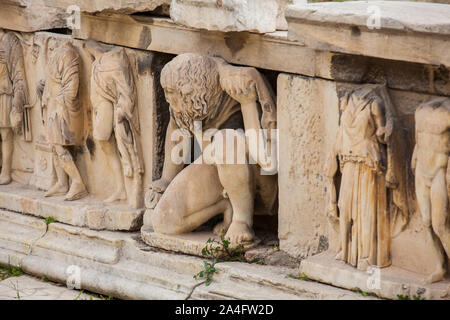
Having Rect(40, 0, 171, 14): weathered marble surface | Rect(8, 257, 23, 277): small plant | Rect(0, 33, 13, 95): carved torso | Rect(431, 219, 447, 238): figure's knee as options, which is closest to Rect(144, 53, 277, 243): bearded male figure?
Rect(40, 0, 171, 14): weathered marble surface


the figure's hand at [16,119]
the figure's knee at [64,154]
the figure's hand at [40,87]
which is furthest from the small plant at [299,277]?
the figure's hand at [16,119]

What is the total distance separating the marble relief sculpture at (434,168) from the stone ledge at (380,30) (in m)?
0.30

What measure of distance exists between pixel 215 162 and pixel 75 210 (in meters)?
1.27

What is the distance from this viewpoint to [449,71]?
5.39m

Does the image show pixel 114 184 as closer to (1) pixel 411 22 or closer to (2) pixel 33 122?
(2) pixel 33 122

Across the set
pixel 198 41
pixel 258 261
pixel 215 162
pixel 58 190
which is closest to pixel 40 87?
pixel 58 190

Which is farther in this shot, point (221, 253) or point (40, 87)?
point (40, 87)

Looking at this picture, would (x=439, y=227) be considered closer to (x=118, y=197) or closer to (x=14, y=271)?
(x=118, y=197)

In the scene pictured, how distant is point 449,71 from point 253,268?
1.74 metres

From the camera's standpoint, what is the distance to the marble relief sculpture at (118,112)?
691 cm

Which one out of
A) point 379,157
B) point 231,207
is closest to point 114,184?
point 231,207

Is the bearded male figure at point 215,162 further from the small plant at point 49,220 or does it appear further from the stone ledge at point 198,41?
the small plant at point 49,220

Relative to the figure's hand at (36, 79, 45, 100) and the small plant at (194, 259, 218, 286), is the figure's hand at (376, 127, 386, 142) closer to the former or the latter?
the small plant at (194, 259, 218, 286)

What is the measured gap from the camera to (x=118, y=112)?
22.7 ft
